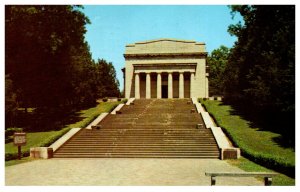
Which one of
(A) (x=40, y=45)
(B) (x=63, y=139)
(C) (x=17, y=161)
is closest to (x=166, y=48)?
(A) (x=40, y=45)

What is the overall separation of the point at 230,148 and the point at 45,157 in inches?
449

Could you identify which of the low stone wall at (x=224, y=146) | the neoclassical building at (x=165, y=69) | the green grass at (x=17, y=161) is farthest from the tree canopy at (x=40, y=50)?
the neoclassical building at (x=165, y=69)

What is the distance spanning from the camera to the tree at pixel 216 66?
87.1 meters

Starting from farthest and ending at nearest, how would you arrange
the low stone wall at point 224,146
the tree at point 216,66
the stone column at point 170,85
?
the tree at point 216,66
the stone column at point 170,85
the low stone wall at point 224,146

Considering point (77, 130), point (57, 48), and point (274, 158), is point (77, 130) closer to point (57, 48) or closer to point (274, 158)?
point (57, 48)

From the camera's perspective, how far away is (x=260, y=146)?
23.9 metres

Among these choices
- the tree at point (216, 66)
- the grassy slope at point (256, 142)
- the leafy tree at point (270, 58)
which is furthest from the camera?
the tree at point (216, 66)

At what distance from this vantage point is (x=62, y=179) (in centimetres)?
1517

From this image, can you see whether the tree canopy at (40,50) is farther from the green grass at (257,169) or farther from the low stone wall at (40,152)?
the green grass at (257,169)

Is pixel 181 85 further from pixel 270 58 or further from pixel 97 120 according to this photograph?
pixel 270 58

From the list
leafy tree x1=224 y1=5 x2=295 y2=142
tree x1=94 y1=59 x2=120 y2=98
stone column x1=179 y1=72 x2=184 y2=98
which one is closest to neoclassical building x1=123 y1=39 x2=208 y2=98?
stone column x1=179 y1=72 x2=184 y2=98

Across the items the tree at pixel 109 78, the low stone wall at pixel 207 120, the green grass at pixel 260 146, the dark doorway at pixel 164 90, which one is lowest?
the green grass at pixel 260 146

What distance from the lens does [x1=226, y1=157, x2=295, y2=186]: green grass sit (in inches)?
555

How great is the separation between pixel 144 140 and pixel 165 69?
37.8 m
